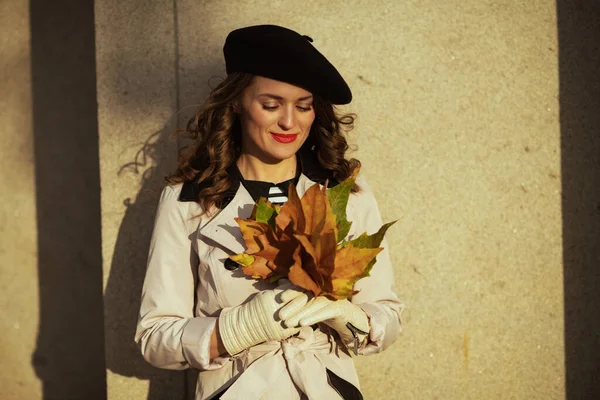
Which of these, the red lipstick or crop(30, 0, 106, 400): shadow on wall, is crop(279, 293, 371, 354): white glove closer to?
the red lipstick

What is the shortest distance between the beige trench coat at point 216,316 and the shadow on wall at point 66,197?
1.05m

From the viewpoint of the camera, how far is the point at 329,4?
273 cm

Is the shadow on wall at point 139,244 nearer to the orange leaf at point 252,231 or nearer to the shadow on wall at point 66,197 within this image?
the shadow on wall at point 66,197

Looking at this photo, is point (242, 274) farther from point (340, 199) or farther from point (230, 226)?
point (340, 199)

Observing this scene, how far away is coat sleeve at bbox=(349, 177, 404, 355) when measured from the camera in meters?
2.18

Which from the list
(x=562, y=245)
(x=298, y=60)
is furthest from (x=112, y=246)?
(x=562, y=245)

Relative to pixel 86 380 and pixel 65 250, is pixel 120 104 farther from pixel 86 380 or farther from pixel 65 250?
pixel 86 380

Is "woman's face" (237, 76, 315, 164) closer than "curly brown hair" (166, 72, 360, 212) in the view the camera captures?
Yes

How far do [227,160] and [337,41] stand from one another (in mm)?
832

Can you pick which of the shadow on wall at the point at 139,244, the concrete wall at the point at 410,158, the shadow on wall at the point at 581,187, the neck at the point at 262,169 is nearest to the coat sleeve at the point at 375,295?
the neck at the point at 262,169

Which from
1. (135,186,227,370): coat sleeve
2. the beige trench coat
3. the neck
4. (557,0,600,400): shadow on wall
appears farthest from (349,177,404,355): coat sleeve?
(557,0,600,400): shadow on wall

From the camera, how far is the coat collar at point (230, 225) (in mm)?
2156

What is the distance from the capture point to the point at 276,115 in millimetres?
2174

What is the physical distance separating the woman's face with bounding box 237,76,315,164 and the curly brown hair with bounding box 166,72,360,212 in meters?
0.07
